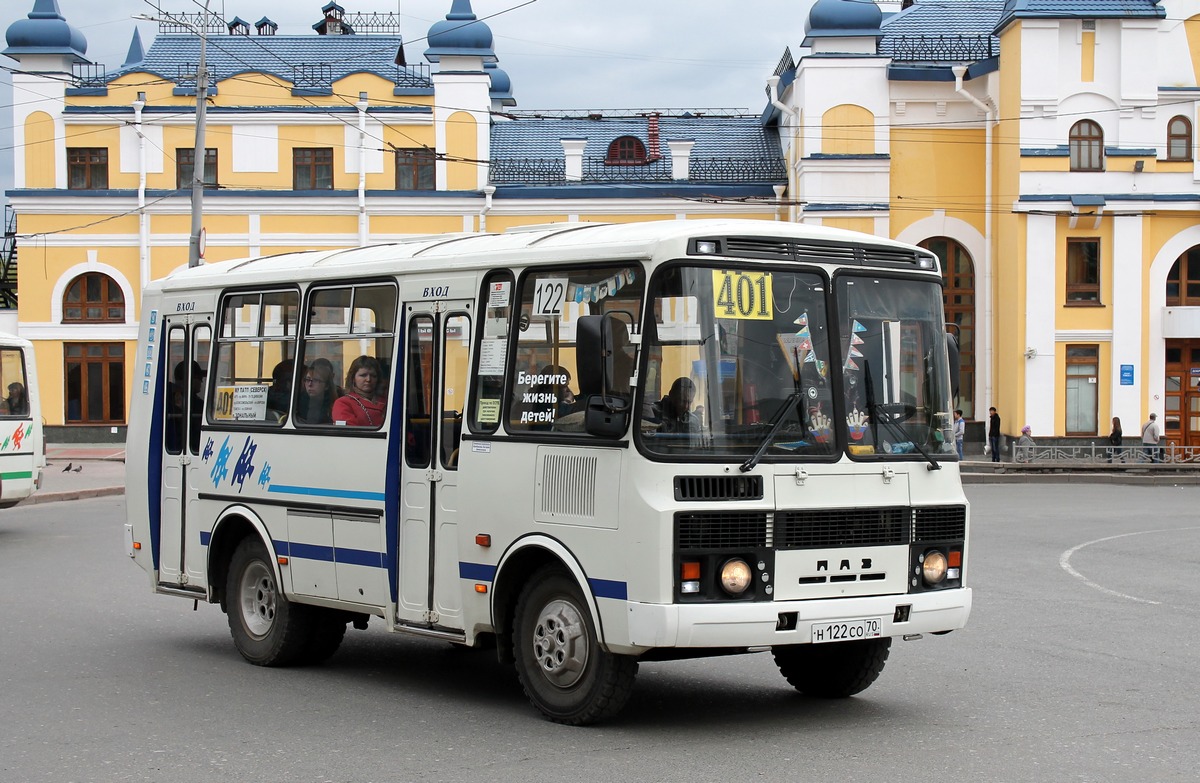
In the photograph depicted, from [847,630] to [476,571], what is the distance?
2.21 m

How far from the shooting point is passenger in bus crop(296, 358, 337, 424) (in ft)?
34.7

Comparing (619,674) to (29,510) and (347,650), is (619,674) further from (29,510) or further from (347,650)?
(29,510)

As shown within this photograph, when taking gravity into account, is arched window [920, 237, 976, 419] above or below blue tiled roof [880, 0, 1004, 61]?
below

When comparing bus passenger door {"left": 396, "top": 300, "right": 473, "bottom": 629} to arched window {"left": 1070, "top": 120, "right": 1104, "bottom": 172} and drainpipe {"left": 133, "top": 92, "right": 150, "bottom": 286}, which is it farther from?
drainpipe {"left": 133, "top": 92, "right": 150, "bottom": 286}

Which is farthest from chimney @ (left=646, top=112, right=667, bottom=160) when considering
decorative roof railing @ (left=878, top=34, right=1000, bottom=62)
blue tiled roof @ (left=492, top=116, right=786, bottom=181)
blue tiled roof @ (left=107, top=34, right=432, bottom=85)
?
blue tiled roof @ (left=107, top=34, right=432, bottom=85)

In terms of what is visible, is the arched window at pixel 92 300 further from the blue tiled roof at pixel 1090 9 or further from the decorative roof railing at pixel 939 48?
the blue tiled roof at pixel 1090 9

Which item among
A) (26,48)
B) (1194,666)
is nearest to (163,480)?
(1194,666)

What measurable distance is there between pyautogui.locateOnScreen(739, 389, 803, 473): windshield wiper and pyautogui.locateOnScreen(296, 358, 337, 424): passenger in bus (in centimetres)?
353

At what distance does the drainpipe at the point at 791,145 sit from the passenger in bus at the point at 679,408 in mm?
38560

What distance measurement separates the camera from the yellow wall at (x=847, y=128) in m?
45.7

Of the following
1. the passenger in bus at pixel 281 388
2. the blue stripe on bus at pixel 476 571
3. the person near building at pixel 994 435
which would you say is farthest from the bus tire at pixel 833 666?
the person near building at pixel 994 435

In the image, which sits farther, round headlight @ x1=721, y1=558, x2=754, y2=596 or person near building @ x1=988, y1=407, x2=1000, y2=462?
person near building @ x1=988, y1=407, x2=1000, y2=462

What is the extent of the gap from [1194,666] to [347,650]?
6.15 metres

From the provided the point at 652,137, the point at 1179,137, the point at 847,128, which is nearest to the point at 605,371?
the point at 847,128
